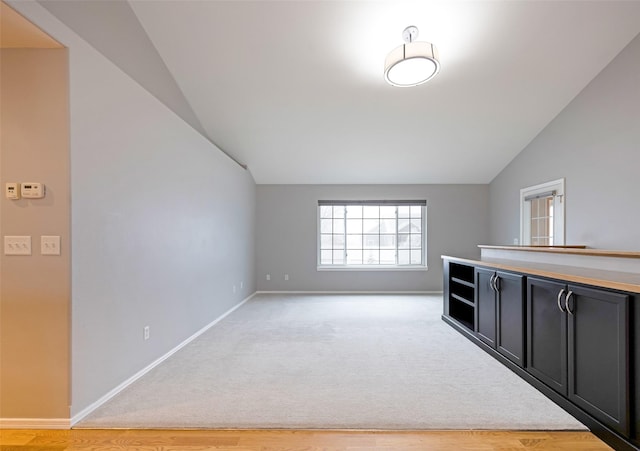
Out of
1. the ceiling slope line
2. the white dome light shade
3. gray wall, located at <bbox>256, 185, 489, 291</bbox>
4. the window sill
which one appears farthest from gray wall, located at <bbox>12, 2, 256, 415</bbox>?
the window sill

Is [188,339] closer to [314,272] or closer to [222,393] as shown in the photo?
[222,393]

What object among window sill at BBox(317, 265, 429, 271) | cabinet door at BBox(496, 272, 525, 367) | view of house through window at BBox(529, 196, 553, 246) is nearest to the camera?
cabinet door at BBox(496, 272, 525, 367)

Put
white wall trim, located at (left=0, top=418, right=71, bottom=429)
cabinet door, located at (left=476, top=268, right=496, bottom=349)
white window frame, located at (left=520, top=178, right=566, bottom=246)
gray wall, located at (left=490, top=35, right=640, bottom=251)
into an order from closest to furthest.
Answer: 1. white wall trim, located at (left=0, top=418, right=71, bottom=429)
2. cabinet door, located at (left=476, top=268, right=496, bottom=349)
3. gray wall, located at (left=490, top=35, right=640, bottom=251)
4. white window frame, located at (left=520, top=178, right=566, bottom=246)

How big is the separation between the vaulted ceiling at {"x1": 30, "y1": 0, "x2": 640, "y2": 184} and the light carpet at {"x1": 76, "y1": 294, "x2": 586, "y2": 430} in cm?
272

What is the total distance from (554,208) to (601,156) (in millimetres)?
1034

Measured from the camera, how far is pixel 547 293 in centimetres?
227

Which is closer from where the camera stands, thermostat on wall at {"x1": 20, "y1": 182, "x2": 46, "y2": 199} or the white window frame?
thermostat on wall at {"x1": 20, "y1": 182, "x2": 46, "y2": 199}

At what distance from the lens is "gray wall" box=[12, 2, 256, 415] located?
201 cm

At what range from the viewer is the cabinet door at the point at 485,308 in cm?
299

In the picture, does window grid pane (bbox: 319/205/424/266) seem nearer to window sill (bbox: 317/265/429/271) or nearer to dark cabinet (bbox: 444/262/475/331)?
window sill (bbox: 317/265/429/271)

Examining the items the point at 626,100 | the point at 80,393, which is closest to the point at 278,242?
the point at 80,393

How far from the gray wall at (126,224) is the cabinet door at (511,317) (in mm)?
3166

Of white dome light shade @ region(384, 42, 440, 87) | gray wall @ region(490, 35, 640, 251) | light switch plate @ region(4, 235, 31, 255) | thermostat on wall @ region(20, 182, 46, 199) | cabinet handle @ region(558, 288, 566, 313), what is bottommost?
cabinet handle @ region(558, 288, 566, 313)

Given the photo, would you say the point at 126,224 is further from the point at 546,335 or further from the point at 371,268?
the point at 371,268
